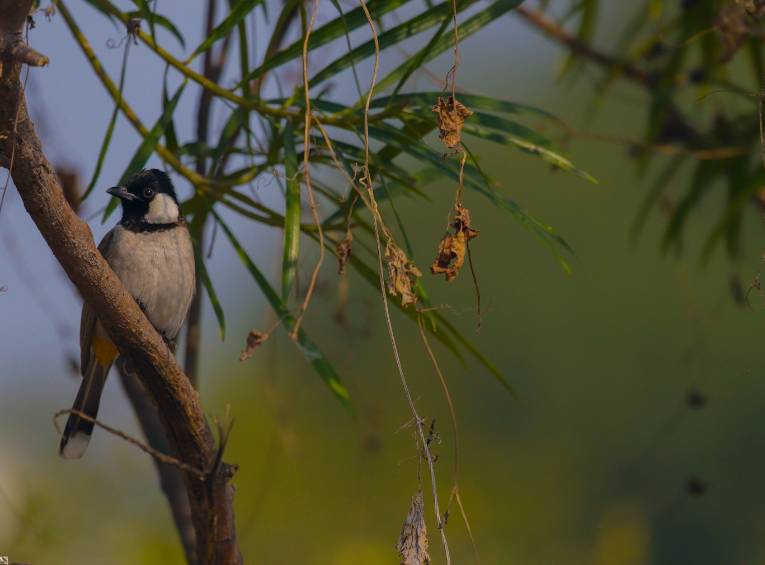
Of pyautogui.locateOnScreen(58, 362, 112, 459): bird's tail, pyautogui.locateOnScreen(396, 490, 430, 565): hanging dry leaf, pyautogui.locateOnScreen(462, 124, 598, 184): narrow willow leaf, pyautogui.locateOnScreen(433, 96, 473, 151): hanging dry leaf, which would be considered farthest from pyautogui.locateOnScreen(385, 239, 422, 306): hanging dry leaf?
pyautogui.locateOnScreen(58, 362, 112, 459): bird's tail

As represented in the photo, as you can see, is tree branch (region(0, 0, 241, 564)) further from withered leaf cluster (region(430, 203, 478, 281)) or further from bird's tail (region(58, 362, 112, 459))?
bird's tail (region(58, 362, 112, 459))

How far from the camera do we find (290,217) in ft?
7.67

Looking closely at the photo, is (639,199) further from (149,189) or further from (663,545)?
(149,189)

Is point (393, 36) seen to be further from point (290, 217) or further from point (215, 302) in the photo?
point (215, 302)

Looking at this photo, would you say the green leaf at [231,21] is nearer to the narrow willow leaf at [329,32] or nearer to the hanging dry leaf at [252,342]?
the narrow willow leaf at [329,32]

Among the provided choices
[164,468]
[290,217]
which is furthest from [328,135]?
[164,468]

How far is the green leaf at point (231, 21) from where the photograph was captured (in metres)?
2.47

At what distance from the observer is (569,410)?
6789 millimetres

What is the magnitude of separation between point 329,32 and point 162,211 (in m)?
0.93

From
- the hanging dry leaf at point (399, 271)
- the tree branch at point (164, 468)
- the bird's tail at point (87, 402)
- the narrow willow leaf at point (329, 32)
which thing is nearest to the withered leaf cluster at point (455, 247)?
the hanging dry leaf at point (399, 271)

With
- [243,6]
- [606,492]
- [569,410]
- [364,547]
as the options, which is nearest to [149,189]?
[243,6]

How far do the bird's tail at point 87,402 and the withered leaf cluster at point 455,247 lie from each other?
1.71 metres

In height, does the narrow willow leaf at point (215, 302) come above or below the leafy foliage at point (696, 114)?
below

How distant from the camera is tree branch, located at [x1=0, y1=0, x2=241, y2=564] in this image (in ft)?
5.92
